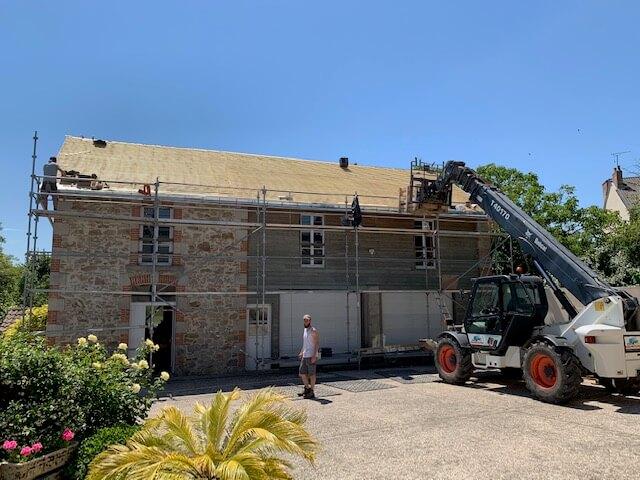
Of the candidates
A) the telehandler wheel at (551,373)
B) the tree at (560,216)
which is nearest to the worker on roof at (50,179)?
the telehandler wheel at (551,373)

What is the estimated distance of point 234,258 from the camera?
43.9 ft

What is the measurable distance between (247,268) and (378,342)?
507 centimetres

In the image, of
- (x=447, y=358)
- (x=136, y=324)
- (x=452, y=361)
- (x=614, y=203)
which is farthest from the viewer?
(x=614, y=203)

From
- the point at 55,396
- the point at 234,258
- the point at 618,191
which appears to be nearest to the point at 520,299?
the point at 234,258

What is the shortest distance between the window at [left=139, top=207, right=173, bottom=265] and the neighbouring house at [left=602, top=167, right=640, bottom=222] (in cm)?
2877

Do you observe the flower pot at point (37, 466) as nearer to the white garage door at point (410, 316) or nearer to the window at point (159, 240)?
the window at point (159, 240)

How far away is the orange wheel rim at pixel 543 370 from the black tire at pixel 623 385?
1482mm

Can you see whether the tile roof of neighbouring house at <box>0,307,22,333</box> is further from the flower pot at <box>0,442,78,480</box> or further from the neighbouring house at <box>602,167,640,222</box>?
the neighbouring house at <box>602,167,640,222</box>

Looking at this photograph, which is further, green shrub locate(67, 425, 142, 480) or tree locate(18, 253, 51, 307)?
tree locate(18, 253, 51, 307)

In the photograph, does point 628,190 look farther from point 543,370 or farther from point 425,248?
point 543,370

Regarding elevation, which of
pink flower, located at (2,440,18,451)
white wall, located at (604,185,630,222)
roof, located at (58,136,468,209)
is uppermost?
white wall, located at (604,185,630,222)

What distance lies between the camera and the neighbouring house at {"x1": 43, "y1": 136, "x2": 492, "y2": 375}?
1290 cm

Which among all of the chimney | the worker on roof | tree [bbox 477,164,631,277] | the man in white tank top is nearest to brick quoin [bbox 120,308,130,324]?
the worker on roof

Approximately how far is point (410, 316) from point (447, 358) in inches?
192
